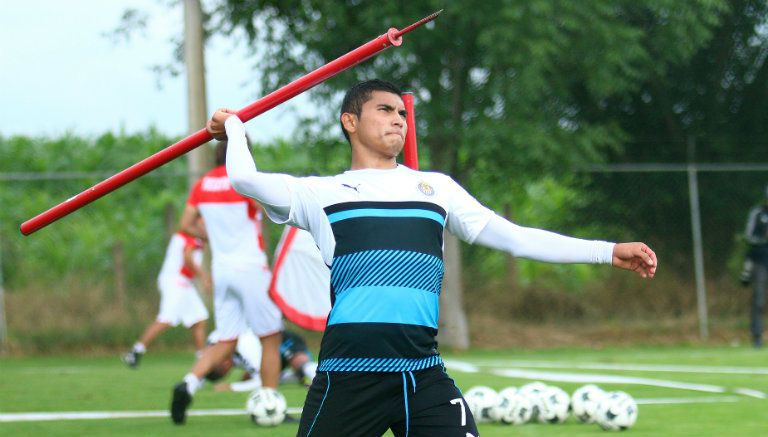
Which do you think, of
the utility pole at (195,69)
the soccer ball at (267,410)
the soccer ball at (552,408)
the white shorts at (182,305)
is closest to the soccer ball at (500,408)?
the soccer ball at (552,408)

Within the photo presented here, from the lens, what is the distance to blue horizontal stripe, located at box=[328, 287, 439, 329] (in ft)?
15.6

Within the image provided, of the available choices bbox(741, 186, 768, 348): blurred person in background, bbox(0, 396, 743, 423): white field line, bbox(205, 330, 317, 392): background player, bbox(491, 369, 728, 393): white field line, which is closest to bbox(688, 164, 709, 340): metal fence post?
bbox(741, 186, 768, 348): blurred person in background

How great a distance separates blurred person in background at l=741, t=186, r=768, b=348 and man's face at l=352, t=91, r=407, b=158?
43.6 ft

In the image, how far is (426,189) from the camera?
194 inches

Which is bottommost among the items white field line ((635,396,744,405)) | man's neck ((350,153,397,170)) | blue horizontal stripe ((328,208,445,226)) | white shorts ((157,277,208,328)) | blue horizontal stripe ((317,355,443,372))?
white field line ((635,396,744,405))

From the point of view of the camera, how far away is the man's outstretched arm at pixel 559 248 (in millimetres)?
4852

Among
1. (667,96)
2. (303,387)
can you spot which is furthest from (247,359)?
(667,96)

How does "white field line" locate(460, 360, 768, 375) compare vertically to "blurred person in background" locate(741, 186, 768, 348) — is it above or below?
below

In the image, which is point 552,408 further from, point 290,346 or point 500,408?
point 290,346

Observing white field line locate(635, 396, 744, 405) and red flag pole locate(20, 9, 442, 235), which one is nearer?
red flag pole locate(20, 9, 442, 235)

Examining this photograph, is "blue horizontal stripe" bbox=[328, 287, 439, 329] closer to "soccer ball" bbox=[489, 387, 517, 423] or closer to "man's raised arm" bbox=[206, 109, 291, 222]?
"man's raised arm" bbox=[206, 109, 291, 222]

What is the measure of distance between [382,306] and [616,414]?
11.5 ft

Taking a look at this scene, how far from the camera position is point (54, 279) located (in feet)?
62.7

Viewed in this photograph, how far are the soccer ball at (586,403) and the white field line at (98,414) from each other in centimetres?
214
